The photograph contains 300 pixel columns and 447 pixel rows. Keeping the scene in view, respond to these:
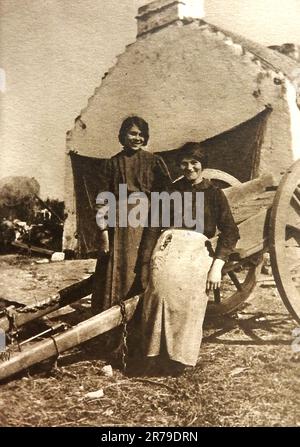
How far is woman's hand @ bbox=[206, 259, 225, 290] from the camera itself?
2.42 metres

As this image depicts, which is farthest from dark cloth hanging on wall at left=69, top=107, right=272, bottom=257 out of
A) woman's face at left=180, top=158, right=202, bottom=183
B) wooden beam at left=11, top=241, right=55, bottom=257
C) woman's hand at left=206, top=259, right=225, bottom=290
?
woman's hand at left=206, top=259, right=225, bottom=290

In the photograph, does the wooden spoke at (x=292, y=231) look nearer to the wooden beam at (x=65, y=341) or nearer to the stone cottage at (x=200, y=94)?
the wooden beam at (x=65, y=341)

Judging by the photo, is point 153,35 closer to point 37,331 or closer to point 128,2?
point 128,2

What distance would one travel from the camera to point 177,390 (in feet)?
7.57

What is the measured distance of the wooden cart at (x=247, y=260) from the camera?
7.58 feet

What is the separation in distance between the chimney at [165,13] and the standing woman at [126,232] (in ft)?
3.66

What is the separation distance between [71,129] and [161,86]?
0.86 meters

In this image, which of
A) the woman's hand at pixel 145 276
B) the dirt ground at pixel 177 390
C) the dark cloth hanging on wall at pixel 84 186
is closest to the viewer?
the dirt ground at pixel 177 390

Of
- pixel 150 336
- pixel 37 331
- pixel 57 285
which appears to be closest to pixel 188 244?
pixel 150 336

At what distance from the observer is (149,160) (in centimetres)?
276

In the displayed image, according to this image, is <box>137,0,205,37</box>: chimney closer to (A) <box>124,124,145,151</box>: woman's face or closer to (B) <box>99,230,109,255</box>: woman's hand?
(A) <box>124,124,145,151</box>: woman's face

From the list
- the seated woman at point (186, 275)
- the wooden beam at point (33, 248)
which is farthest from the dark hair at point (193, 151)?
the wooden beam at point (33, 248)

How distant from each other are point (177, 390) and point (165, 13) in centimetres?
325

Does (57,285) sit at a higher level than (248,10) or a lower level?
lower
